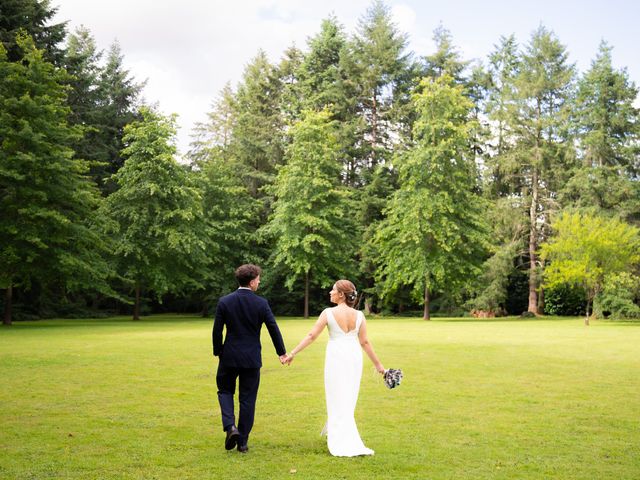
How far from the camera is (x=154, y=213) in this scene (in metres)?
39.3

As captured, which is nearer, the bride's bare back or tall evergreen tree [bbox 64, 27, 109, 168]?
the bride's bare back

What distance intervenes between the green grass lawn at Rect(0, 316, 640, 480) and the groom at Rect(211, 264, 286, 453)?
0.43 metres

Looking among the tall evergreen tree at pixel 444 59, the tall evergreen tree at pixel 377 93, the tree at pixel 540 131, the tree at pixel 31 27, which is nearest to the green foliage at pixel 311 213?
the tall evergreen tree at pixel 377 93

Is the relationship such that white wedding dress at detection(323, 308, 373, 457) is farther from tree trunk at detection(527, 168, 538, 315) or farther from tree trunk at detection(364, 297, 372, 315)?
tree trunk at detection(527, 168, 538, 315)

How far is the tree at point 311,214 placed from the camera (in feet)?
144

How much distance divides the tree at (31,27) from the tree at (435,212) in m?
22.4

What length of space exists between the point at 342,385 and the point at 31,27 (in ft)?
118

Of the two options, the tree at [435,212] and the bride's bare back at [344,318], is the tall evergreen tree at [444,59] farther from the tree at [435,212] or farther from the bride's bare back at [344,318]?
the bride's bare back at [344,318]

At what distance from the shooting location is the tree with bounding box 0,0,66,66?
114 ft

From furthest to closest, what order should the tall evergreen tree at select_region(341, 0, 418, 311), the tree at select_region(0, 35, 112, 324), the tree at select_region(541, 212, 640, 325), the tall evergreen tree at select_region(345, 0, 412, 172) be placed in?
the tall evergreen tree at select_region(345, 0, 412, 172) < the tall evergreen tree at select_region(341, 0, 418, 311) < the tree at select_region(541, 212, 640, 325) < the tree at select_region(0, 35, 112, 324)

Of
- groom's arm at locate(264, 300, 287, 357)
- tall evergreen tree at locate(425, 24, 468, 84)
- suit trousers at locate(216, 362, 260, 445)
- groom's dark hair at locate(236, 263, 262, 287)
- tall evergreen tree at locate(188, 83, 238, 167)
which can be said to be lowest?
suit trousers at locate(216, 362, 260, 445)

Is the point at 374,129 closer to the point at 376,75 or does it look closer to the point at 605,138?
the point at 376,75

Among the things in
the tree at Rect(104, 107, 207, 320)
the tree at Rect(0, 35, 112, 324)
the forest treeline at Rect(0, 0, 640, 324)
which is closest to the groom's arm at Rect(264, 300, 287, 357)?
the tree at Rect(0, 35, 112, 324)

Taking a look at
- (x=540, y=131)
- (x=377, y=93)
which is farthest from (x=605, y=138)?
(x=377, y=93)
